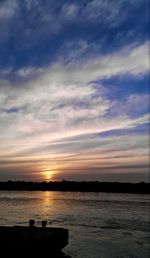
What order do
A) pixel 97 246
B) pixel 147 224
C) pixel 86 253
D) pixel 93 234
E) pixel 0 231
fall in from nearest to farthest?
pixel 0 231 → pixel 86 253 → pixel 97 246 → pixel 93 234 → pixel 147 224

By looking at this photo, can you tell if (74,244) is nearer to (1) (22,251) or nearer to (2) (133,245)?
(2) (133,245)

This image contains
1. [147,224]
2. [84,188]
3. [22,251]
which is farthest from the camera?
[84,188]

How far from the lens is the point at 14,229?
2088 centimetres

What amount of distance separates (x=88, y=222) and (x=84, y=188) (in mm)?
144573

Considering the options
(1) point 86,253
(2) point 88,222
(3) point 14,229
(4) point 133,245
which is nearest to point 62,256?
(3) point 14,229

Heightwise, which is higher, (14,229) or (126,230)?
(14,229)

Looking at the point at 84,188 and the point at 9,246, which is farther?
the point at 84,188

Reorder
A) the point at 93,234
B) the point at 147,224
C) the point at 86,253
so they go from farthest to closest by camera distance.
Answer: the point at 147,224 → the point at 93,234 → the point at 86,253

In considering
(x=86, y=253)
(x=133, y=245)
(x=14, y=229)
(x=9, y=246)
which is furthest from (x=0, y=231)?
(x=133, y=245)

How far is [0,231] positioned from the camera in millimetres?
20047

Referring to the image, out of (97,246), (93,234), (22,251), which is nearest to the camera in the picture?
(22,251)

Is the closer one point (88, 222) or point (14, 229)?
point (14, 229)

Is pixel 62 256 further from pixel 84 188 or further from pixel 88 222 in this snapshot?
pixel 84 188

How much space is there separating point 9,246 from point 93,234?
1815 centimetres
